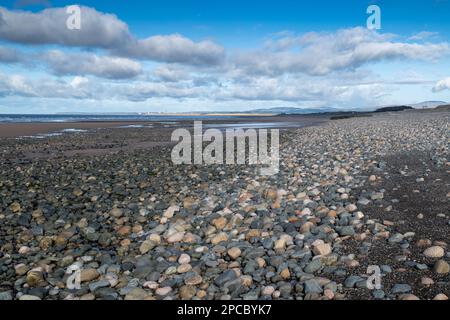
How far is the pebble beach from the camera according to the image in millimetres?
4664

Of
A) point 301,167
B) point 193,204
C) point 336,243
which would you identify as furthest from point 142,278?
point 301,167

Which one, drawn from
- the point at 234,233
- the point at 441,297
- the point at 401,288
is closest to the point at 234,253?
the point at 234,233

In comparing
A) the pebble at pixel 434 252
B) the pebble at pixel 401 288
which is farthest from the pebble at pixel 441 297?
the pebble at pixel 434 252

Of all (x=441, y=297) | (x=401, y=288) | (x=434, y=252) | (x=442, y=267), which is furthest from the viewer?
(x=434, y=252)

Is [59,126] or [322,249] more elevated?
[59,126]

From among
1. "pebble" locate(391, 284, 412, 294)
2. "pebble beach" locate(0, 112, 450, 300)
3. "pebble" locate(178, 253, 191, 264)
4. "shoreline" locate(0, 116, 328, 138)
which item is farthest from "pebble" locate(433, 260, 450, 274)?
"shoreline" locate(0, 116, 328, 138)

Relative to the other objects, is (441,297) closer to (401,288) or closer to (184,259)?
(401,288)

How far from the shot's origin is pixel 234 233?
21.3ft

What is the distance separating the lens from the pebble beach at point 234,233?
4.66m

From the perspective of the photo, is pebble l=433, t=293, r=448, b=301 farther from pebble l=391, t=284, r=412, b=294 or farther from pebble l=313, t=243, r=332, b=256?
pebble l=313, t=243, r=332, b=256

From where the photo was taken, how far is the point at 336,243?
5.75m

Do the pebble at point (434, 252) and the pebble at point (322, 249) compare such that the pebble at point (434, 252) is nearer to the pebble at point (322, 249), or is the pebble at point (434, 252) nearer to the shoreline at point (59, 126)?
the pebble at point (322, 249)

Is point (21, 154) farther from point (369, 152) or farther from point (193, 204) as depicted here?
point (369, 152)
